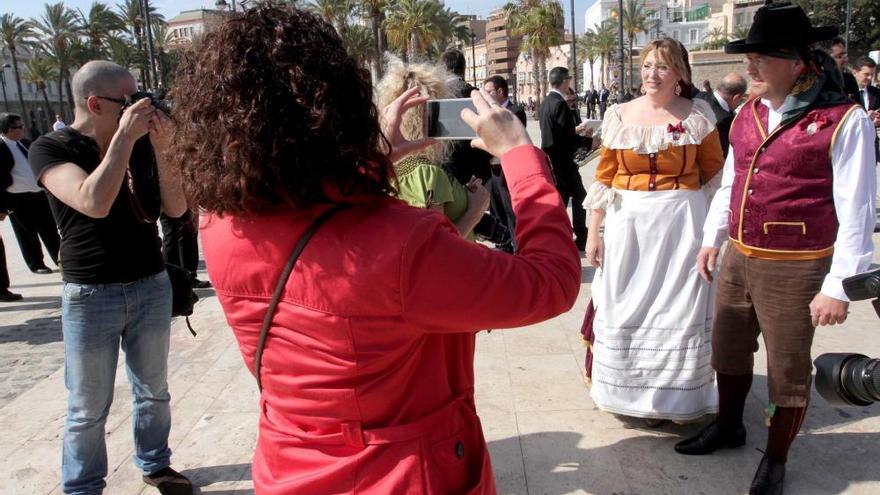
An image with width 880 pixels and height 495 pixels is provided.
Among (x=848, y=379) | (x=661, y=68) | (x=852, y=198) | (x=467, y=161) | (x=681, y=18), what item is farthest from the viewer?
(x=681, y=18)

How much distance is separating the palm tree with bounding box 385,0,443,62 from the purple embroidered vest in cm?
5246

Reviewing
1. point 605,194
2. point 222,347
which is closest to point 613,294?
point 605,194

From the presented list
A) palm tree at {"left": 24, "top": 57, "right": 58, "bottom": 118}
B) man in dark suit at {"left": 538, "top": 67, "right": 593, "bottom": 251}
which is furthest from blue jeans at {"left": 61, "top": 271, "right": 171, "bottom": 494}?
palm tree at {"left": 24, "top": 57, "right": 58, "bottom": 118}

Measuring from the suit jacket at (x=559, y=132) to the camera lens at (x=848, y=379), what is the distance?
18.3ft

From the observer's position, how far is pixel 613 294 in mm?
3295

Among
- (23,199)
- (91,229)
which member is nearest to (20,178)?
(23,199)

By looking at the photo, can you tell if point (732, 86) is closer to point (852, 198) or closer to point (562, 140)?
point (562, 140)

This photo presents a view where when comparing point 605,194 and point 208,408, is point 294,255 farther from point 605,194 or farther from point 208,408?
point 208,408

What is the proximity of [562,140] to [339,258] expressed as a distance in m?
6.40

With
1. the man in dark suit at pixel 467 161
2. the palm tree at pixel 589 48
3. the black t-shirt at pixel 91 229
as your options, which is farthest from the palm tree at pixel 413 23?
the black t-shirt at pixel 91 229

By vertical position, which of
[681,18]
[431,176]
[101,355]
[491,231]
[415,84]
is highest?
[681,18]

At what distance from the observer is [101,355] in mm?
2660

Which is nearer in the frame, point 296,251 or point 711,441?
point 296,251

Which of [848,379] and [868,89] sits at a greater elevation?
[868,89]
